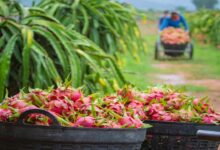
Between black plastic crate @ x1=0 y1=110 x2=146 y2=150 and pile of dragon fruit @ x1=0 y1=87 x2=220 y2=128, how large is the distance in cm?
9

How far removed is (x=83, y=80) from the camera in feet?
24.7

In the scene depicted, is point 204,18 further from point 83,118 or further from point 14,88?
point 83,118

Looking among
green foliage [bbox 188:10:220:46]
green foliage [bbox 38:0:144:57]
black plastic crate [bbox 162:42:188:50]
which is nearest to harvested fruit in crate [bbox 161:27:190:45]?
black plastic crate [bbox 162:42:188:50]

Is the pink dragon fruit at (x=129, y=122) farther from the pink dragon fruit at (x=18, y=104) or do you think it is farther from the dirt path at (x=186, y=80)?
the dirt path at (x=186, y=80)

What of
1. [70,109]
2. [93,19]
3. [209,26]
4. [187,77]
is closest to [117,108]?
[70,109]

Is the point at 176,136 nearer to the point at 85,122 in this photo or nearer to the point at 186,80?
the point at 85,122

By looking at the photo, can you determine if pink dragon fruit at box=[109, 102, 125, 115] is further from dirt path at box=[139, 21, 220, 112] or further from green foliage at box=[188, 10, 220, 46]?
green foliage at box=[188, 10, 220, 46]

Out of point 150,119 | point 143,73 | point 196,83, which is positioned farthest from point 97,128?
point 143,73

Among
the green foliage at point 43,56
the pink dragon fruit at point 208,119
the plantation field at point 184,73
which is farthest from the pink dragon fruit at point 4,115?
the plantation field at point 184,73

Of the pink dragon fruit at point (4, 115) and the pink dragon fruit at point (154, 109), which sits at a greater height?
the pink dragon fruit at point (154, 109)

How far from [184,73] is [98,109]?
1626cm

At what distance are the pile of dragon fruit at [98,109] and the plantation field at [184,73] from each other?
325 inches

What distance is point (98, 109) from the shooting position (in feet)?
13.6

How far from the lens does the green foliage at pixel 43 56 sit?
704 cm
